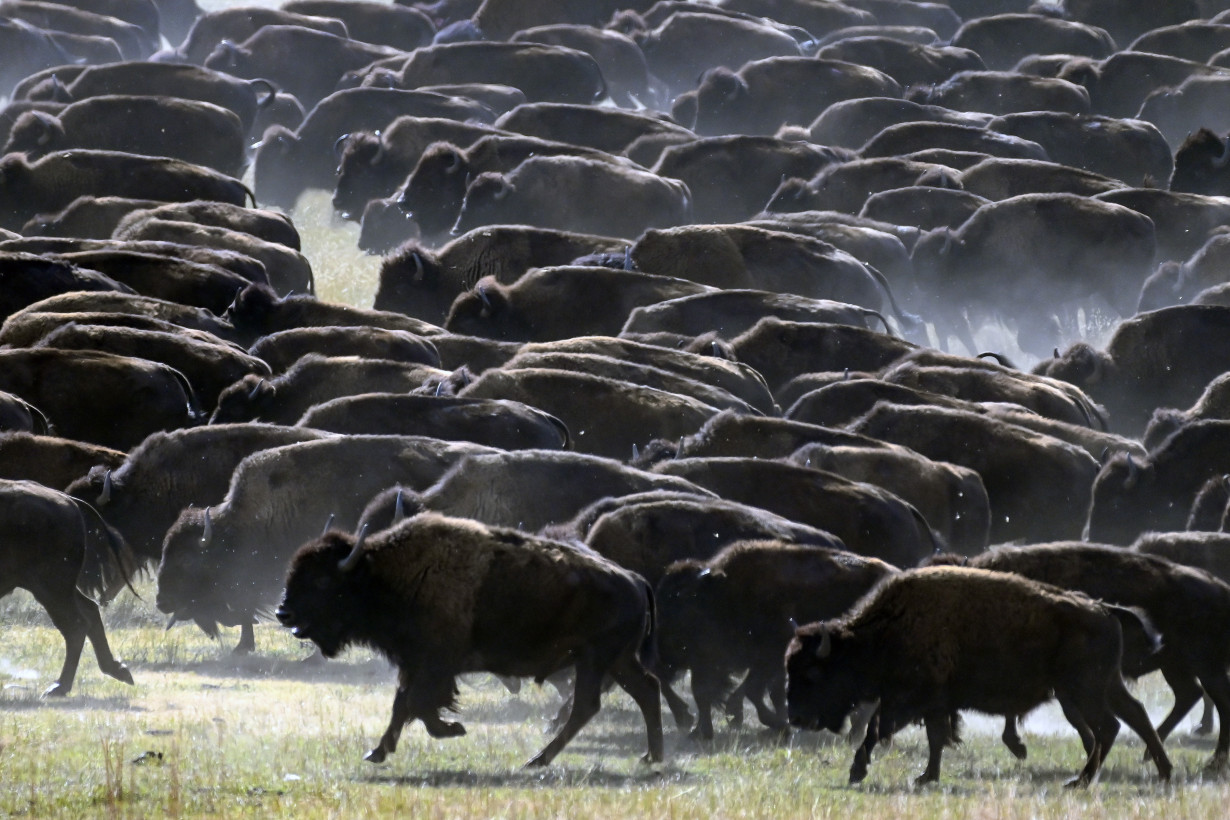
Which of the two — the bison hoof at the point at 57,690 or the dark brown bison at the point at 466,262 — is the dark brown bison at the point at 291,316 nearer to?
the dark brown bison at the point at 466,262

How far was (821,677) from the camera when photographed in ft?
27.8

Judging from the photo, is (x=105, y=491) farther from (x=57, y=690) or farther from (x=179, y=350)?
(x=179, y=350)

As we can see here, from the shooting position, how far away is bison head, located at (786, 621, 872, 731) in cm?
845

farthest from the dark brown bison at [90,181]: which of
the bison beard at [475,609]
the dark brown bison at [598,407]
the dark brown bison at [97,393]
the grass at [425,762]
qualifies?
the bison beard at [475,609]

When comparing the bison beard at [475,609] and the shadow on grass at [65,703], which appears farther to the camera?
the shadow on grass at [65,703]

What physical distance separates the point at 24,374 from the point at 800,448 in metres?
5.92

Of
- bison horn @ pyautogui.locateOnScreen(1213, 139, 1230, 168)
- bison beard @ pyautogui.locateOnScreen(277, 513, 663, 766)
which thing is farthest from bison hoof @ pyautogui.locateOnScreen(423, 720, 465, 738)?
bison horn @ pyautogui.locateOnScreen(1213, 139, 1230, 168)

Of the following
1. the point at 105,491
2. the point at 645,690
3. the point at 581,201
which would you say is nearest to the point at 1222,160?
the point at 581,201

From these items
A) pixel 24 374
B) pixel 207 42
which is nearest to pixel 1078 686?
pixel 24 374

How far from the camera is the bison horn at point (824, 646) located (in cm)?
834

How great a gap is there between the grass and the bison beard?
30 cm

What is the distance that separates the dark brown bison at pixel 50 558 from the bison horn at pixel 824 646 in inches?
157

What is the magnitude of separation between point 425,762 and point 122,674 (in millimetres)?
2792

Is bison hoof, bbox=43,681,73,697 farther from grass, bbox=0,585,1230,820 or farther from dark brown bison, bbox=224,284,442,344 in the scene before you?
dark brown bison, bbox=224,284,442,344
